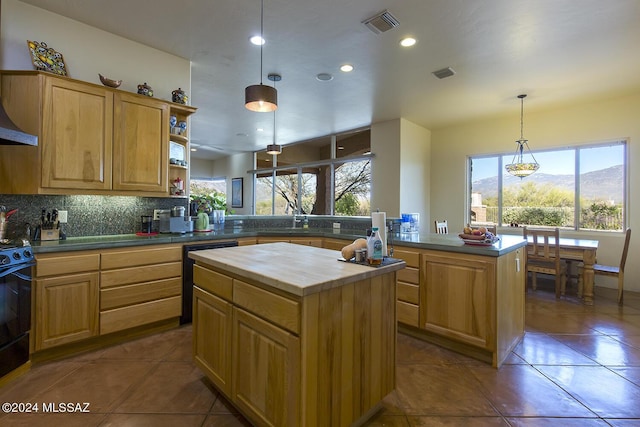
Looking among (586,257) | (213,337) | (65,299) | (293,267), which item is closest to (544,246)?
(586,257)

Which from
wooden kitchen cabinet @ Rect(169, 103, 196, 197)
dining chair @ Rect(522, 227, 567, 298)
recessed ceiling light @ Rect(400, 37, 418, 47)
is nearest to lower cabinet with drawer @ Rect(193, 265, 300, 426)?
wooden kitchen cabinet @ Rect(169, 103, 196, 197)

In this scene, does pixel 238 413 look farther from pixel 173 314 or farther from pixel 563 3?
pixel 563 3

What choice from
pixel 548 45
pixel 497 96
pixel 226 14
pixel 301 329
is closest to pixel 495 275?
pixel 301 329

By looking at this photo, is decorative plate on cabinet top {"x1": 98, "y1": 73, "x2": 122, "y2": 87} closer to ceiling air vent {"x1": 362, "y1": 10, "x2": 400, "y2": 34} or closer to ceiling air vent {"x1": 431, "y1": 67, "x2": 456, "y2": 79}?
ceiling air vent {"x1": 362, "y1": 10, "x2": 400, "y2": 34}

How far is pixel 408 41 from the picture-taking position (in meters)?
3.01

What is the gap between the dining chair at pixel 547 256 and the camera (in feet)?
13.4

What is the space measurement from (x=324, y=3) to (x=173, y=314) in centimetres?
310

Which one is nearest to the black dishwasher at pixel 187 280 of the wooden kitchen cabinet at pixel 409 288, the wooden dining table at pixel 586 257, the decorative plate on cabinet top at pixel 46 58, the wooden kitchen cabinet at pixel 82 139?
the wooden kitchen cabinet at pixel 82 139

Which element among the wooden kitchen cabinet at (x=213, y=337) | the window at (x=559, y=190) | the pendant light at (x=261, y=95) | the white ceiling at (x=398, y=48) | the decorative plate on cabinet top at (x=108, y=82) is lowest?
the wooden kitchen cabinet at (x=213, y=337)

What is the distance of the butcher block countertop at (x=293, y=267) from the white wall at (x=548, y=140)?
15.0 feet

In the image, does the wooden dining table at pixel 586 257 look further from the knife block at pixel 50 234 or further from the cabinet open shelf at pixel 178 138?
the knife block at pixel 50 234

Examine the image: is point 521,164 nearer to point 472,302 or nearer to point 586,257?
point 586,257

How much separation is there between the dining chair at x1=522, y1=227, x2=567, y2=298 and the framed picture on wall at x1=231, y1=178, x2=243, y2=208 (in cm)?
758

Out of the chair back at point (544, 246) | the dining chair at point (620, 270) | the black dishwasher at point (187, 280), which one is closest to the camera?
the black dishwasher at point (187, 280)
